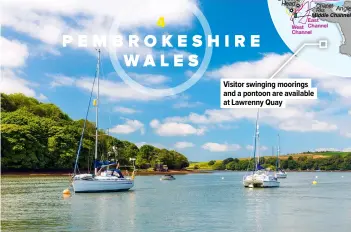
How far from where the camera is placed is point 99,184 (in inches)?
2336

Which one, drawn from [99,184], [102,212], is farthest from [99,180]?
[102,212]

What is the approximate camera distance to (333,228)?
33250 millimetres

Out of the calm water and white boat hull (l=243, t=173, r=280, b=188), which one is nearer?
the calm water

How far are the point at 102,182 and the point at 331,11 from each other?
119 ft

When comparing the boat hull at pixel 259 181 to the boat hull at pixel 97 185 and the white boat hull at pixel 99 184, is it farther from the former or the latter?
the boat hull at pixel 97 185

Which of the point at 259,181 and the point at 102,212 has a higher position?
the point at 259,181

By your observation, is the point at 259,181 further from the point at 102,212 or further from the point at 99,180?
the point at 102,212

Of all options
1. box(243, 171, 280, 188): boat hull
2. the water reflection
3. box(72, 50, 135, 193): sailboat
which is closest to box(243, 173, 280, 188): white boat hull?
box(243, 171, 280, 188): boat hull

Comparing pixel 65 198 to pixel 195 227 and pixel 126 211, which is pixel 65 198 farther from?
pixel 195 227

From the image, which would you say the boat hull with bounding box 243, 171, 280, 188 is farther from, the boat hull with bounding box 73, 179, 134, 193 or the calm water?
the calm water

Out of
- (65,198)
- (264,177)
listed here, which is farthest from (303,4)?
(264,177)

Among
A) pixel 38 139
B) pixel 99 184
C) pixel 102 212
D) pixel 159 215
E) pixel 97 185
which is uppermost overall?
pixel 38 139

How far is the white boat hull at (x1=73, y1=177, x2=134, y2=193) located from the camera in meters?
58.1

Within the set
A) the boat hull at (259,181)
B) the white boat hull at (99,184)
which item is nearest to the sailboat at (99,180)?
the white boat hull at (99,184)
